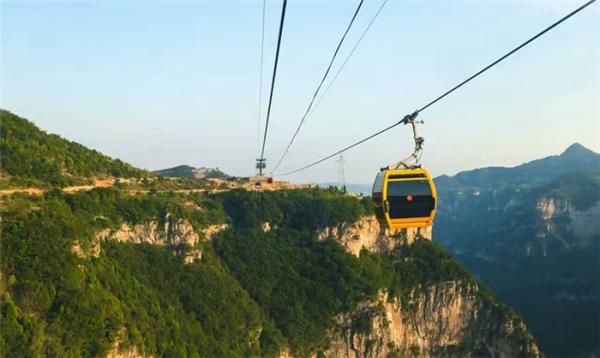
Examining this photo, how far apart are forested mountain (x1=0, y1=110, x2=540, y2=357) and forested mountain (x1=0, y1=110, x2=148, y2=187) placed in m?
8.60

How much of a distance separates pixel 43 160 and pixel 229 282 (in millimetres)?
48205

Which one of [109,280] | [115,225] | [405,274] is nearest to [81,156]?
[115,225]

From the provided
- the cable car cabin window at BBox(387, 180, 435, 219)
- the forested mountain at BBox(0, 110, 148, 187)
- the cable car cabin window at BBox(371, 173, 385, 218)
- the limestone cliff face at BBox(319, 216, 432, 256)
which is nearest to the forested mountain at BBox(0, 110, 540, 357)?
the limestone cliff face at BBox(319, 216, 432, 256)

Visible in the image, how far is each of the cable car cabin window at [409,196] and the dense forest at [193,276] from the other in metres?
47.9

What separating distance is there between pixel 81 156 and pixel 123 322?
6250 centimetres

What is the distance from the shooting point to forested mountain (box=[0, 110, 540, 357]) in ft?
230

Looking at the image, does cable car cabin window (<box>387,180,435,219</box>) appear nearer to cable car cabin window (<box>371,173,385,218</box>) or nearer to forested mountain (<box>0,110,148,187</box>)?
cable car cabin window (<box>371,173,385,218</box>)

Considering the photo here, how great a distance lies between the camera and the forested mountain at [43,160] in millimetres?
96500

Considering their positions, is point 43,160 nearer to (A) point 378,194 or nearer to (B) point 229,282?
(B) point 229,282

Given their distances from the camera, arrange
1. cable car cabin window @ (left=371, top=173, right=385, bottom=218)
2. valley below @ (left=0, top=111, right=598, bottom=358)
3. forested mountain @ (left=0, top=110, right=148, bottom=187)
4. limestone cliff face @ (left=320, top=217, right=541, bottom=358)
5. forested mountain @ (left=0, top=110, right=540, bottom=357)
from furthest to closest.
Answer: limestone cliff face @ (left=320, top=217, right=541, bottom=358), forested mountain @ (left=0, top=110, right=148, bottom=187), valley below @ (left=0, top=111, right=598, bottom=358), forested mountain @ (left=0, top=110, right=540, bottom=357), cable car cabin window @ (left=371, top=173, right=385, bottom=218)

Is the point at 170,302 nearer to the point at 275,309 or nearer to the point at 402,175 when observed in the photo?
the point at 275,309

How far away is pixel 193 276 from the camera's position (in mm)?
113500

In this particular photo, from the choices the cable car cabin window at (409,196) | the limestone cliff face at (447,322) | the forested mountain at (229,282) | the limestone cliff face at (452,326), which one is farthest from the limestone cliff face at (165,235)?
the cable car cabin window at (409,196)

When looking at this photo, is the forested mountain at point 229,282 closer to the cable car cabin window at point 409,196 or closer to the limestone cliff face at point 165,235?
the limestone cliff face at point 165,235
